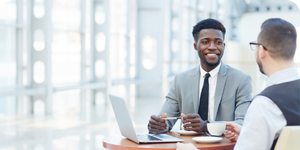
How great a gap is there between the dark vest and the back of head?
0.37 feet

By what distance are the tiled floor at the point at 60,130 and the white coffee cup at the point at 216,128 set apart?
82.7 inches

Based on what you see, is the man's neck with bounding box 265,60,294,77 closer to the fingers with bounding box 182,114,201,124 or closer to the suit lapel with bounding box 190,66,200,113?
the fingers with bounding box 182,114,201,124

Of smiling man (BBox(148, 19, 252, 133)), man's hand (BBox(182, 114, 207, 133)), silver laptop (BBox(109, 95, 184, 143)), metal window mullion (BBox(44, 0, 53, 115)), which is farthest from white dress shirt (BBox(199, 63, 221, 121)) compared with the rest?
metal window mullion (BBox(44, 0, 53, 115))

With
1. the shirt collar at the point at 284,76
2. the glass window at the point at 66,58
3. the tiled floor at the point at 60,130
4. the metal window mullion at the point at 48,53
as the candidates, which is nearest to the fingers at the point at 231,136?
the shirt collar at the point at 284,76

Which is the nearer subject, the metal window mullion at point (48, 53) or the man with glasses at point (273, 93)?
the man with glasses at point (273, 93)

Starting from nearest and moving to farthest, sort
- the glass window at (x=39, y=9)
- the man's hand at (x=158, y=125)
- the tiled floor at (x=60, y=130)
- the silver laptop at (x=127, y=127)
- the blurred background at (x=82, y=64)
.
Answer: the silver laptop at (x=127, y=127) < the man's hand at (x=158, y=125) < the tiled floor at (x=60, y=130) < the blurred background at (x=82, y=64) < the glass window at (x=39, y=9)

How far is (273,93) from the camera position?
1.31 metres

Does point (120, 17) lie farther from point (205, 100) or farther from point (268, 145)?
point (268, 145)

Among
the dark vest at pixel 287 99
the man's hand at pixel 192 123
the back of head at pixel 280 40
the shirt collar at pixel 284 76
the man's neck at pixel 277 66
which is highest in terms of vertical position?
the back of head at pixel 280 40

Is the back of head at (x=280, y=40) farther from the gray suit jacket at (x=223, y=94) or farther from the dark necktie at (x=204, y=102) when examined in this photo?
the dark necktie at (x=204, y=102)

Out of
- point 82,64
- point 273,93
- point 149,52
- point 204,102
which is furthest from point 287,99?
point 149,52

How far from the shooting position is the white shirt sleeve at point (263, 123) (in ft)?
4.22

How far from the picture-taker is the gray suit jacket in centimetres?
207

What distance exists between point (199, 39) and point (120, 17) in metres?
8.00
